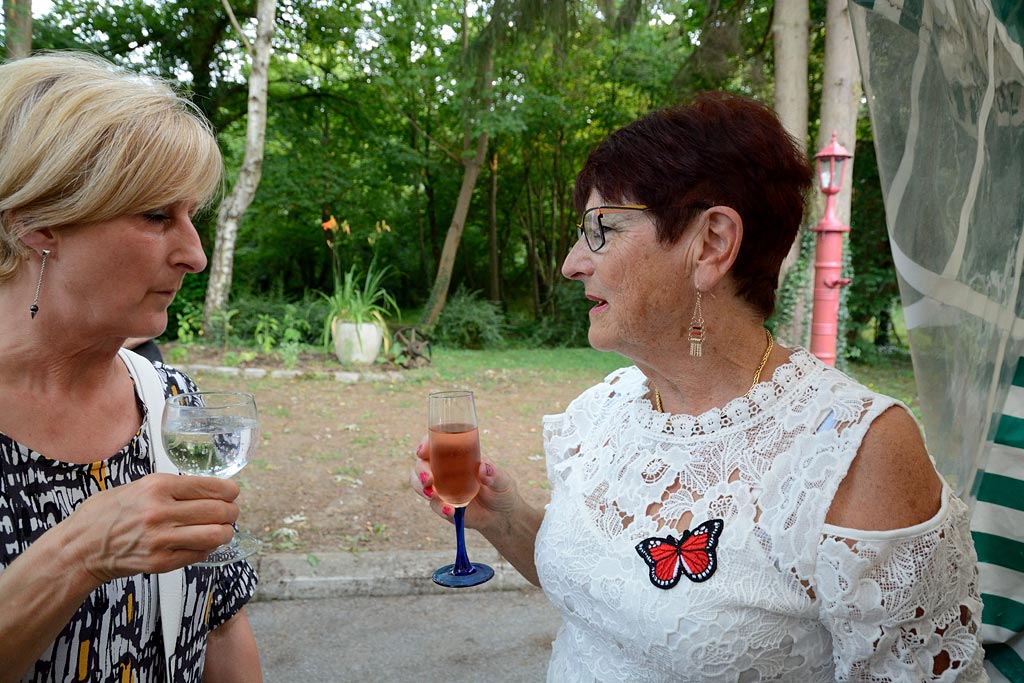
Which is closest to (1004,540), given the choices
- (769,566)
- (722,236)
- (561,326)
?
(769,566)

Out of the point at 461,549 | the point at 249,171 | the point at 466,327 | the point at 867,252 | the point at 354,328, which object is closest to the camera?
the point at 461,549

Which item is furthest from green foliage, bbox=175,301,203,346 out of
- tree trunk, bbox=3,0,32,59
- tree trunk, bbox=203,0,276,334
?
tree trunk, bbox=3,0,32,59

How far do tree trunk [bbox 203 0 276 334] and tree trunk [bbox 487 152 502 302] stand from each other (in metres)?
9.03

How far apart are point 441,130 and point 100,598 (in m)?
18.1

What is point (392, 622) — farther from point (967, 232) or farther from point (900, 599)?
point (967, 232)

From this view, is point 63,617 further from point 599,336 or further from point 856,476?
point 856,476

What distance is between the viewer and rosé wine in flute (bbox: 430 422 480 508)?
180 centimetres

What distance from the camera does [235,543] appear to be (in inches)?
62.2

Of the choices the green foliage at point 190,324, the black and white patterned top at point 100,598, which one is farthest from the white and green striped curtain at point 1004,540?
the green foliage at point 190,324

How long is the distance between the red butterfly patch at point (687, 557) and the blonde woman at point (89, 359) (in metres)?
0.85

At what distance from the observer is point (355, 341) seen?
34.5ft

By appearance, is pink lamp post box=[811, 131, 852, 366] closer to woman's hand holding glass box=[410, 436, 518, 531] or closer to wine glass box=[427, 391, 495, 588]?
woman's hand holding glass box=[410, 436, 518, 531]

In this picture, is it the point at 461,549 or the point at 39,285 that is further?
the point at 461,549

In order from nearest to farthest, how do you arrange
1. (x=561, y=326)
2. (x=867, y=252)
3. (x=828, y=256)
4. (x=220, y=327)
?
(x=828, y=256) < (x=220, y=327) < (x=867, y=252) < (x=561, y=326)
